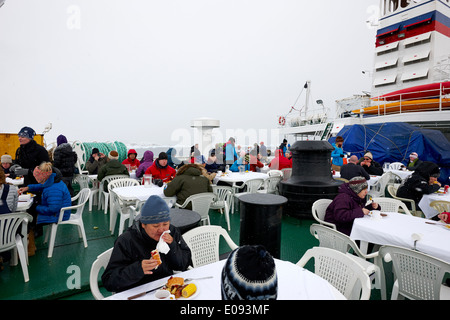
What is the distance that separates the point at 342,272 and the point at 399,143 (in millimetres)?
11671

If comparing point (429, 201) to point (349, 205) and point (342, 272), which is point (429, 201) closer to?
point (349, 205)

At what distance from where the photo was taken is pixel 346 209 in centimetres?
342

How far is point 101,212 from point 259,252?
20.1 ft

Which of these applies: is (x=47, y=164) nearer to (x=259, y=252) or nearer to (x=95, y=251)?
(x=95, y=251)

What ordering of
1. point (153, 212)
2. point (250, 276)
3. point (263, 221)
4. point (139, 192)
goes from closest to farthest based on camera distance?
point (250, 276) → point (153, 212) → point (263, 221) → point (139, 192)

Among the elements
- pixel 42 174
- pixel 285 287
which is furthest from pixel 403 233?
pixel 42 174

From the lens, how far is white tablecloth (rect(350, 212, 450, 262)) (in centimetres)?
256

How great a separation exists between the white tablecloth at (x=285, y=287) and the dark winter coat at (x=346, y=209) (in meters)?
1.76

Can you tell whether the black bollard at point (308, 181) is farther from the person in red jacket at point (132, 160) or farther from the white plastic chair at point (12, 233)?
the white plastic chair at point (12, 233)

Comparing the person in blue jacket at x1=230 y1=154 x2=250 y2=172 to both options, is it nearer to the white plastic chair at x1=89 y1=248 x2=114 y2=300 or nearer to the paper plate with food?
the white plastic chair at x1=89 y1=248 x2=114 y2=300

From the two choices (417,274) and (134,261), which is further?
(417,274)

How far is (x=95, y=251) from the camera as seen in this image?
13.3ft

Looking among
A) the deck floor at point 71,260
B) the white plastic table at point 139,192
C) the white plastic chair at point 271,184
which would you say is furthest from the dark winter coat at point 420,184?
the white plastic table at point 139,192

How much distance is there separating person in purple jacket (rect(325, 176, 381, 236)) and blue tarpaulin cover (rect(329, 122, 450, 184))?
367 inches
